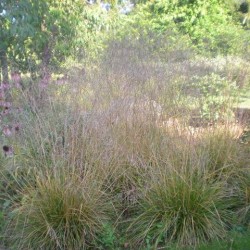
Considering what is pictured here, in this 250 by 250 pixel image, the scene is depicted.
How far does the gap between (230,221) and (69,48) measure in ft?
13.7

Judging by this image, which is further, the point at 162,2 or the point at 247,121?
the point at 162,2

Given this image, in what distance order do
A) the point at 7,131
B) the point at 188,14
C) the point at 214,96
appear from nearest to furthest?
the point at 7,131 → the point at 214,96 → the point at 188,14

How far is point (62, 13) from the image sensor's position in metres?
8.13

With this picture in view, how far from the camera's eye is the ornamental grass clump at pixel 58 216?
3.74 meters

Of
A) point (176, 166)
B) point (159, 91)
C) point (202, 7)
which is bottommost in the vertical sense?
point (202, 7)

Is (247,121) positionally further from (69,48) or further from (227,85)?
(69,48)

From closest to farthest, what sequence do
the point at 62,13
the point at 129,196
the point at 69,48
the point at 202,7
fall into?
the point at 129,196
the point at 69,48
the point at 62,13
the point at 202,7

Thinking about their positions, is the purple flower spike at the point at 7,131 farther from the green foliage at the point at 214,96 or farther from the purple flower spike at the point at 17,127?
the green foliage at the point at 214,96

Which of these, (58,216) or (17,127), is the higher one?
(17,127)

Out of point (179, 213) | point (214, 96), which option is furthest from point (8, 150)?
point (214, 96)

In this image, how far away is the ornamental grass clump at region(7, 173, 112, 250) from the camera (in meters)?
3.74

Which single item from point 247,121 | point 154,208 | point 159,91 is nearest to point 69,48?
point 159,91

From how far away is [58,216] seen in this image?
378cm

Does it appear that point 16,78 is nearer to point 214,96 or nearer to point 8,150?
point 8,150
